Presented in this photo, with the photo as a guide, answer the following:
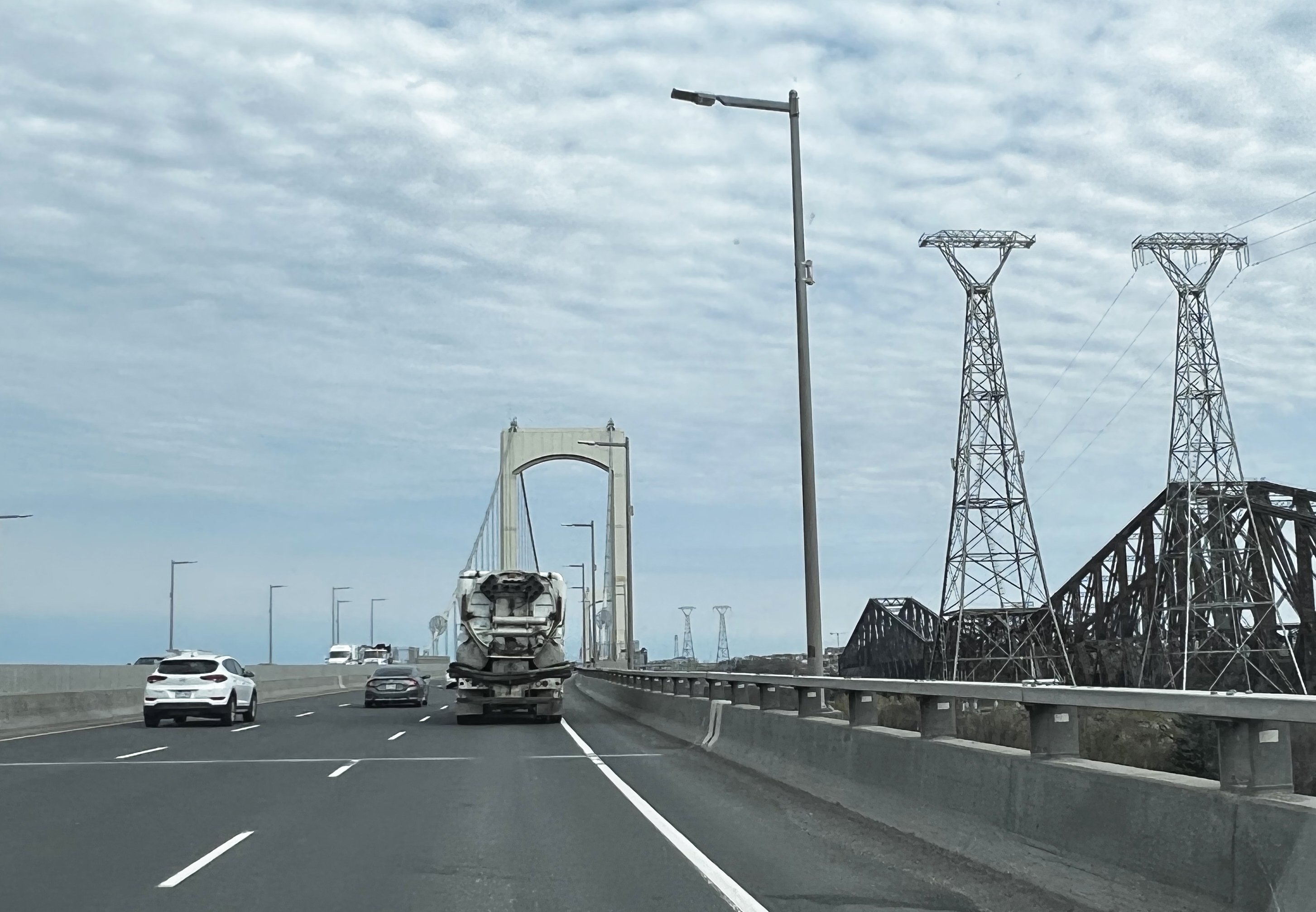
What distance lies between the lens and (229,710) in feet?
104

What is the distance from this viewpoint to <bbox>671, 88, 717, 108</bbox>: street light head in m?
20.2

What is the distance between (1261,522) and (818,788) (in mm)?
40460

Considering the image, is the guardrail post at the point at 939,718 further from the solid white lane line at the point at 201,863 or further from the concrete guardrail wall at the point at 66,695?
the concrete guardrail wall at the point at 66,695

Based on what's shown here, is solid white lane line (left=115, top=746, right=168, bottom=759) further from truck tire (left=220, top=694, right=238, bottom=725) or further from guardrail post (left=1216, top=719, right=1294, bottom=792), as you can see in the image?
guardrail post (left=1216, top=719, right=1294, bottom=792)

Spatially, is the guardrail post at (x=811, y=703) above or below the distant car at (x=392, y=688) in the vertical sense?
above

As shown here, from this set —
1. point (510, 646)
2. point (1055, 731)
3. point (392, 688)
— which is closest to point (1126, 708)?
point (1055, 731)

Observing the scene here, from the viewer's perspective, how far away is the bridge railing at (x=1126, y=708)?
616 centimetres

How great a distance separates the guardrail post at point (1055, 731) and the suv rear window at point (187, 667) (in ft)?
86.6

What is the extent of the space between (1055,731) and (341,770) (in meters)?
12.6

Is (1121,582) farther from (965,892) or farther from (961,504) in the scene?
(965,892)

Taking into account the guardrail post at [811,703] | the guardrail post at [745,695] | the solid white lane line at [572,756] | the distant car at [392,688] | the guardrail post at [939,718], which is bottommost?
the distant car at [392,688]

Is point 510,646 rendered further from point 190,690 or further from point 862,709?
point 862,709

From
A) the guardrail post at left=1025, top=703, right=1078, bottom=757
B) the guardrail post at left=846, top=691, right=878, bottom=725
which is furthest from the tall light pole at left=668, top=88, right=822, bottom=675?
the guardrail post at left=1025, top=703, right=1078, bottom=757

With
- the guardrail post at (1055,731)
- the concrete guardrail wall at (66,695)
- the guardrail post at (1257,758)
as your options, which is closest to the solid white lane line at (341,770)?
the guardrail post at (1055,731)
